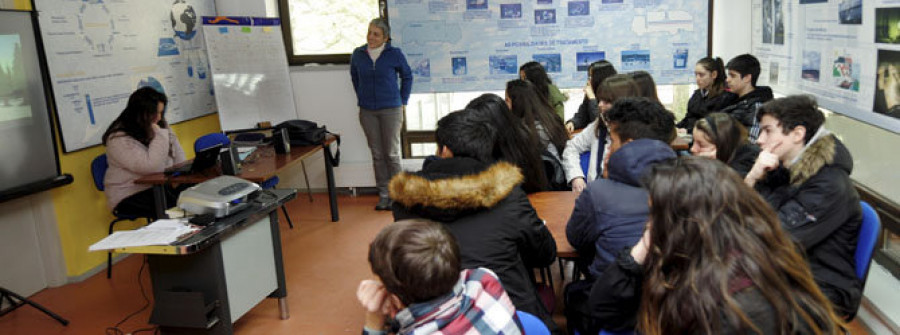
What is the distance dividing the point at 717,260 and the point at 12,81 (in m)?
4.16

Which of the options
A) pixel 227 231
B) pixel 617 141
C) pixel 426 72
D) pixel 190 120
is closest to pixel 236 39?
pixel 190 120

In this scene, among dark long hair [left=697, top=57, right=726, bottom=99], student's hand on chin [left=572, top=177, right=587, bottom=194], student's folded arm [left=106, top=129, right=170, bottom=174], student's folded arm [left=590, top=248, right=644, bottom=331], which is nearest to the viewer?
student's folded arm [left=590, top=248, right=644, bottom=331]

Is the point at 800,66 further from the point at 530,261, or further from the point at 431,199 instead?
the point at 431,199

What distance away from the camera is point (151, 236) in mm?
3039

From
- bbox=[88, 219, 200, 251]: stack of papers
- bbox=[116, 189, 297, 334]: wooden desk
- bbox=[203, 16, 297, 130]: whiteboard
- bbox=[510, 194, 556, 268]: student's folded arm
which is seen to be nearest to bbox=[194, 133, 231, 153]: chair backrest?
bbox=[203, 16, 297, 130]: whiteboard

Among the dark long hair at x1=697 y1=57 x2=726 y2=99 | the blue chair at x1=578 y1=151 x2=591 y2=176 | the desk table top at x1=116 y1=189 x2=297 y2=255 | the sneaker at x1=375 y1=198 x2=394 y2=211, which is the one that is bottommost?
the sneaker at x1=375 y1=198 x2=394 y2=211

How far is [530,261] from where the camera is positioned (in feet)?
8.43

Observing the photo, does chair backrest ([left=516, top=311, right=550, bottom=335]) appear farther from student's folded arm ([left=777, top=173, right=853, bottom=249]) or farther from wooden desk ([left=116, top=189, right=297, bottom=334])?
wooden desk ([left=116, top=189, right=297, bottom=334])

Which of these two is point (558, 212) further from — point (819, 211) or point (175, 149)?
point (175, 149)

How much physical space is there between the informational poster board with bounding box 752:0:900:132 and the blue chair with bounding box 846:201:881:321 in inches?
39.2

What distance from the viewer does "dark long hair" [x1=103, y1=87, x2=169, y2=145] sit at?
4410 mm

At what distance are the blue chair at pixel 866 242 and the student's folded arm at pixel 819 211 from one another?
2.6 inches

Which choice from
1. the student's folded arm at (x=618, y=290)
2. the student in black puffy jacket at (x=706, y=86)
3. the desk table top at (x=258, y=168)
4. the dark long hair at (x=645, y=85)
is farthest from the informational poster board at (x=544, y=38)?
the student's folded arm at (x=618, y=290)

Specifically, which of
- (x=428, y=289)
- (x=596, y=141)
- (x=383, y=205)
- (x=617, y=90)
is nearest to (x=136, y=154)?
(x=383, y=205)
